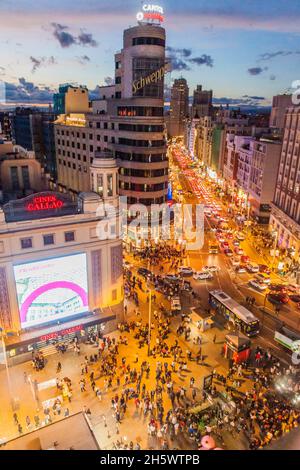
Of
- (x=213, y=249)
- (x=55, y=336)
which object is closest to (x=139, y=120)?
(x=213, y=249)

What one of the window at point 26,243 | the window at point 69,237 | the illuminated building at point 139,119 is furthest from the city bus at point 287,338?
the illuminated building at point 139,119

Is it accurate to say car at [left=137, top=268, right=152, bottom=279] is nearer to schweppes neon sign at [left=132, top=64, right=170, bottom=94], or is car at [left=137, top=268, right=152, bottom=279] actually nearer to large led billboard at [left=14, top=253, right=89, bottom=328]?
large led billboard at [left=14, top=253, right=89, bottom=328]

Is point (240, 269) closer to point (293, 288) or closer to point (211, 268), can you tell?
point (211, 268)

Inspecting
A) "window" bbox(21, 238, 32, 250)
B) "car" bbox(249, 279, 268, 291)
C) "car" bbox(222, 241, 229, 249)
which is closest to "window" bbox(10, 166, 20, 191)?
"window" bbox(21, 238, 32, 250)

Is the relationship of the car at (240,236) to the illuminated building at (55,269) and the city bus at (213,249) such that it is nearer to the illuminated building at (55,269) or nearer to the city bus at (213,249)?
the city bus at (213,249)

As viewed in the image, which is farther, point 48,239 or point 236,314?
point 236,314
